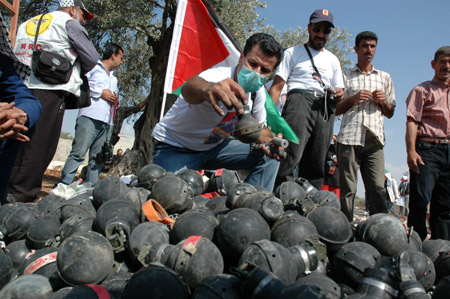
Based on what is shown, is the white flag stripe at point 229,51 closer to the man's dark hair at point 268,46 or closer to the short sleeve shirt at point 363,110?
the short sleeve shirt at point 363,110

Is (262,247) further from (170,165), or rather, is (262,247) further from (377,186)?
(377,186)

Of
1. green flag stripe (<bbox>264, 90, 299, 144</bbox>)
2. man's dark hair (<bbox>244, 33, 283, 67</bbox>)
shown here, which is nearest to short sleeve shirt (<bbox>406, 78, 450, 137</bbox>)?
green flag stripe (<bbox>264, 90, 299, 144</bbox>)

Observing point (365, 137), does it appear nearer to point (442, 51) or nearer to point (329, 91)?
point (329, 91)

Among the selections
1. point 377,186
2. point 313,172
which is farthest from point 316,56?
point 377,186

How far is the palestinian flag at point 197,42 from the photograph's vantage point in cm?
934

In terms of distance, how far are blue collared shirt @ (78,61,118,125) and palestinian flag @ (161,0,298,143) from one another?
85.1 inches

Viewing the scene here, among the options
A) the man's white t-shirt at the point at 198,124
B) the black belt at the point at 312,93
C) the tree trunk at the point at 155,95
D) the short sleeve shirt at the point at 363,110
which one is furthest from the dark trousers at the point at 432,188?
the tree trunk at the point at 155,95

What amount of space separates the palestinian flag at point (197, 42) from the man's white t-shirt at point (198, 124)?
178 inches

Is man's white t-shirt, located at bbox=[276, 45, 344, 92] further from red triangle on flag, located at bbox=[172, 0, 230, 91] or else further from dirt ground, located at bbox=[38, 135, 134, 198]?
dirt ground, located at bbox=[38, 135, 134, 198]

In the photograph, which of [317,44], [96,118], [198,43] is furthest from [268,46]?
[198,43]

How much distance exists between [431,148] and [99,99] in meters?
5.63

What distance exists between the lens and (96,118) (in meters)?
6.89

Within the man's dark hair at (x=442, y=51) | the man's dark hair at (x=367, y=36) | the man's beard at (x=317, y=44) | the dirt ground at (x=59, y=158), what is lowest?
the dirt ground at (x=59, y=158)

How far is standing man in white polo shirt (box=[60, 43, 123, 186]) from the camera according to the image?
6.51 metres
